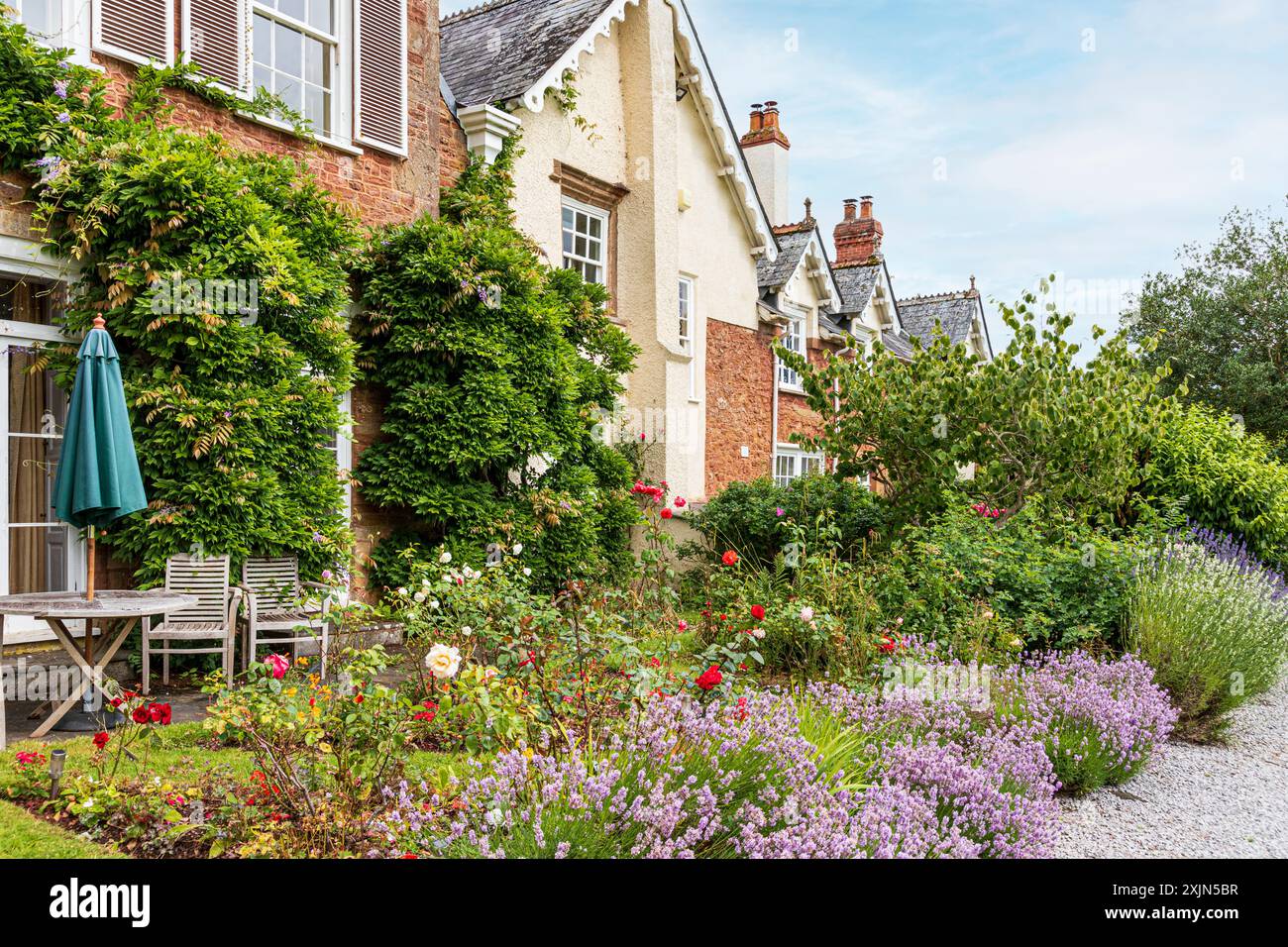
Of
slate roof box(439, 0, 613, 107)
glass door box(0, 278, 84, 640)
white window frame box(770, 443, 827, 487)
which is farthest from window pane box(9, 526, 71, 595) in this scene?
white window frame box(770, 443, 827, 487)

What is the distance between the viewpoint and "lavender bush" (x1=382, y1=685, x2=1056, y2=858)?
12.5 feet

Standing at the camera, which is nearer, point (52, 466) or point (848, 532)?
point (52, 466)

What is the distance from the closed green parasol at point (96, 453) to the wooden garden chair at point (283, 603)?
176 centimetres

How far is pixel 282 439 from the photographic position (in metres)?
8.60

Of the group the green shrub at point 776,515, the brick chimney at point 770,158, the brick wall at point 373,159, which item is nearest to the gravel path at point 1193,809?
the green shrub at point 776,515

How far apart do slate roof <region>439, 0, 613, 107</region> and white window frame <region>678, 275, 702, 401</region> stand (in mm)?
4835

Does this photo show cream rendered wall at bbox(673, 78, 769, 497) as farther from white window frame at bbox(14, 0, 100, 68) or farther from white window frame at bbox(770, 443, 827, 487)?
white window frame at bbox(14, 0, 100, 68)

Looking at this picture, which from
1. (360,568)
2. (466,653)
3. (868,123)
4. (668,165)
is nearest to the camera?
(466,653)

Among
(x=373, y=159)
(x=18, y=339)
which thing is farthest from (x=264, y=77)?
(x=18, y=339)

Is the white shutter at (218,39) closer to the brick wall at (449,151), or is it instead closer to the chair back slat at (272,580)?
the brick wall at (449,151)

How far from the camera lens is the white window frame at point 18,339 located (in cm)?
748

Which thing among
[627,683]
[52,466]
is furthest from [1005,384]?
[52,466]
